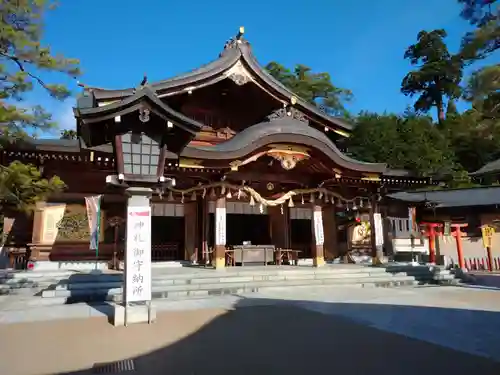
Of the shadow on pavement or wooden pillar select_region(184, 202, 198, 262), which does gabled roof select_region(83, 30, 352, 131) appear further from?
the shadow on pavement

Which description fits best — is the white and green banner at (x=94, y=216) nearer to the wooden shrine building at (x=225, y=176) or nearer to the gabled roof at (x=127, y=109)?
the wooden shrine building at (x=225, y=176)

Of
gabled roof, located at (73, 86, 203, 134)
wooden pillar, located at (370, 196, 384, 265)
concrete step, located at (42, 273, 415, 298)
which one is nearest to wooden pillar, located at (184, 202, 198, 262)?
concrete step, located at (42, 273, 415, 298)

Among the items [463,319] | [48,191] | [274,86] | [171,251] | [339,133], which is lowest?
[463,319]

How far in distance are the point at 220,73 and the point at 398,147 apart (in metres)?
16.5

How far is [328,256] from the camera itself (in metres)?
17.7

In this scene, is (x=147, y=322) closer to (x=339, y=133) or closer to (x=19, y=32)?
(x=19, y=32)

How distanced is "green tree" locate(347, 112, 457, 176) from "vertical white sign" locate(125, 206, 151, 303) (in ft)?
70.5

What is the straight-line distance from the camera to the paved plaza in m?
4.50

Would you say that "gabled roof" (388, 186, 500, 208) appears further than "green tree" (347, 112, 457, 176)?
No

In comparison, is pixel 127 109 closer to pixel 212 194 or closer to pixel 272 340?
pixel 272 340

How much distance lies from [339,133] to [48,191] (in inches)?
543

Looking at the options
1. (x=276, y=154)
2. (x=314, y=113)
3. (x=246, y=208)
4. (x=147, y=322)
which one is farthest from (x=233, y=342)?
(x=314, y=113)

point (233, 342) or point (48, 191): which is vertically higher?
point (48, 191)

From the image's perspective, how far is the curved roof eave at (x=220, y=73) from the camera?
15.0 meters
